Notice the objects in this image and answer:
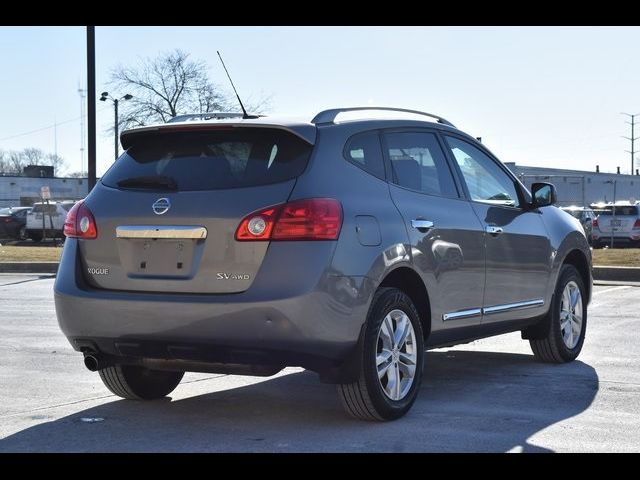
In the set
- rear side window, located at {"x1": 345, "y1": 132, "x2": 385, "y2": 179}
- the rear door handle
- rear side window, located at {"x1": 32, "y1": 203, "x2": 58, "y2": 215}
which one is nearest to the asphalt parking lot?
the rear door handle

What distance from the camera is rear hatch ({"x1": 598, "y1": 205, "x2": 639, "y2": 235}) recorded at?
1321 inches

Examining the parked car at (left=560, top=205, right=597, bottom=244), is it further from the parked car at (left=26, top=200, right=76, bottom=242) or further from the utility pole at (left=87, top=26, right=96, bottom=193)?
the utility pole at (left=87, top=26, right=96, bottom=193)

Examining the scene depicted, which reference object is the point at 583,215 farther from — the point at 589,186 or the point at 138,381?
the point at 138,381

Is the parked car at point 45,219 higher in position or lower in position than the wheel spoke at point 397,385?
lower

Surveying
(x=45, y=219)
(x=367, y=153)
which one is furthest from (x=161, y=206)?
(x=45, y=219)

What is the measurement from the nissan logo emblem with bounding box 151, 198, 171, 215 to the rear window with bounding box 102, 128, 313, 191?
0.40 ft

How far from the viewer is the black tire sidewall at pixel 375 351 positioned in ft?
19.3

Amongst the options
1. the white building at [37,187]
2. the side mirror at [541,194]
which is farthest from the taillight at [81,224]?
the white building at [37,187]

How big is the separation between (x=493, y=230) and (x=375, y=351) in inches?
74.9

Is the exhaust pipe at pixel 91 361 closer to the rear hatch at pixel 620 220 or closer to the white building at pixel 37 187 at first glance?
the rear hatch at pixel 620 220

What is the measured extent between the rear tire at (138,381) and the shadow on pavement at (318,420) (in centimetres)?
9

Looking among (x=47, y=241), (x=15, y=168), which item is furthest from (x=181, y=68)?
(x=15, y=168)

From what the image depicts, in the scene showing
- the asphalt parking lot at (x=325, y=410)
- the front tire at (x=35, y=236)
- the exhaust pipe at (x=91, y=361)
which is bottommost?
the front tire at (x=35, y=236)
